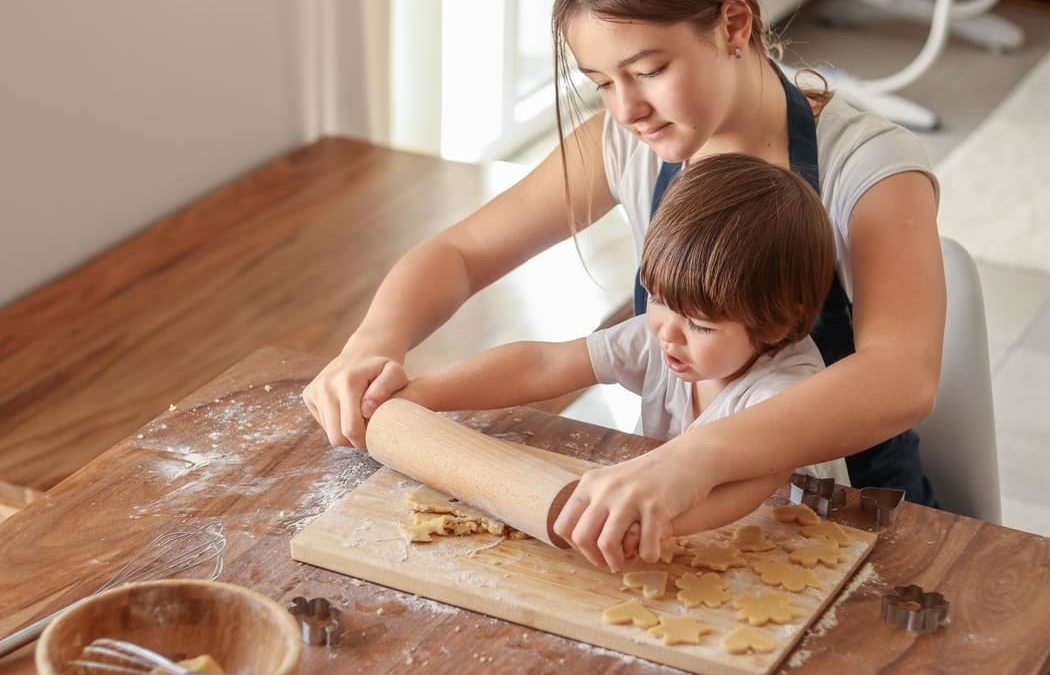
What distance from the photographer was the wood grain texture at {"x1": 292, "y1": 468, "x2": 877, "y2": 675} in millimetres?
936

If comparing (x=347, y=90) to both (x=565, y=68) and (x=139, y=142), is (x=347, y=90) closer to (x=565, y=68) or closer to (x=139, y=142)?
(x=139, y=142)

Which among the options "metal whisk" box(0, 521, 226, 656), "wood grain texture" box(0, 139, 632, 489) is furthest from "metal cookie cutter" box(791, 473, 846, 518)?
"wood grain texture" box(0, 139, 632, 489)

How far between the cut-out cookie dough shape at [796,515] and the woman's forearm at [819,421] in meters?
0.03

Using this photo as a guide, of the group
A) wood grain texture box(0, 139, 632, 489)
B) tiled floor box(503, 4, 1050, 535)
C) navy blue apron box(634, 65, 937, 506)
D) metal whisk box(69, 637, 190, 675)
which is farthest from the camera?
tiled floor box(503, 4, 1050, 535)

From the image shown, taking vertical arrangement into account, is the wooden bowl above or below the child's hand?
above

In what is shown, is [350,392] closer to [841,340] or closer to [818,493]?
[818,493]

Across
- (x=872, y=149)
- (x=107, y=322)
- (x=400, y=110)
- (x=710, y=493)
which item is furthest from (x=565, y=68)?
(x=400, y=110)

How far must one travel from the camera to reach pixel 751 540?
1055 mm

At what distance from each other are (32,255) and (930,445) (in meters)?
1.31

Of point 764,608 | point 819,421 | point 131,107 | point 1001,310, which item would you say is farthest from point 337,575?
point 1001,310

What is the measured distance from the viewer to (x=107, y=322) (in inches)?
77.3

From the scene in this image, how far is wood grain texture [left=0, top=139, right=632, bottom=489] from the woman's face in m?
0.67

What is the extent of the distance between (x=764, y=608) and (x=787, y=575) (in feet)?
0.16

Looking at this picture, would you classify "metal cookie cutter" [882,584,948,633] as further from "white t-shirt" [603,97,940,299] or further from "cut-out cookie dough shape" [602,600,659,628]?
"white t-shirt" [603,97,940,299]
